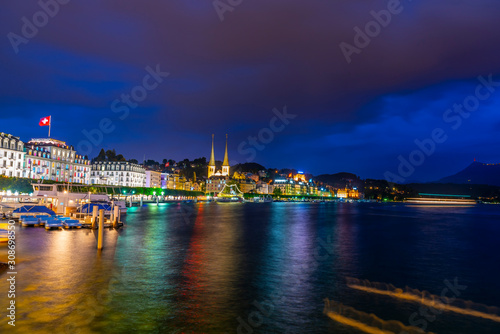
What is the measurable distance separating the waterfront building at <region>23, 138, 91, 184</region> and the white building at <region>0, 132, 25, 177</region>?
410cm

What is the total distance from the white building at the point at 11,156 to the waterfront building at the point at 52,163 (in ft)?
13.5

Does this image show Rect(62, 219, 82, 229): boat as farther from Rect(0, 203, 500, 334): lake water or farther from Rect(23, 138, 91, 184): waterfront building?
Rect(23, 138, 91, 184): waterfront building

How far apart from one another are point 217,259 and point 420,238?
33.7 metres

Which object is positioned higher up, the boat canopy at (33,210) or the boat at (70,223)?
the boat canopy at (33,210)

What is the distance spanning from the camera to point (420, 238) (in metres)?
53.1

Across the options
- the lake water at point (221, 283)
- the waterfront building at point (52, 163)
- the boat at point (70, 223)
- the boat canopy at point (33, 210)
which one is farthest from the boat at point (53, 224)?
the waterfront building at point (52, 163)

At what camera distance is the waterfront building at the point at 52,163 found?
154212 mm

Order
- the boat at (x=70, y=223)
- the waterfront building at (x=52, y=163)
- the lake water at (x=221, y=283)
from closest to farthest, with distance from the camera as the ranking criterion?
the lake water at (x=221, y=283), the boat at (x=70, y=223), the waterfront building at (x=52, y=163)

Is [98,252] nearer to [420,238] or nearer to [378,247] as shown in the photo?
[378,247]

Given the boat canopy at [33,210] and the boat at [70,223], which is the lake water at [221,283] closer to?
the boat at [70,223]

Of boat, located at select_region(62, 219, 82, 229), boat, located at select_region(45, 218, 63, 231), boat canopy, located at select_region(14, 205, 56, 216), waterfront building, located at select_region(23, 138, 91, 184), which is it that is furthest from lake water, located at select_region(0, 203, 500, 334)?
waterfront building, located at select_region(23, 138, 91, 184)

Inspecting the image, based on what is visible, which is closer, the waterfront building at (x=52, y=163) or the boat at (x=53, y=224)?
the boat at (x=53, y=224)

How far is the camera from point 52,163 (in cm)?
16938

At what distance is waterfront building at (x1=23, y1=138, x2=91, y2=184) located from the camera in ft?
506
